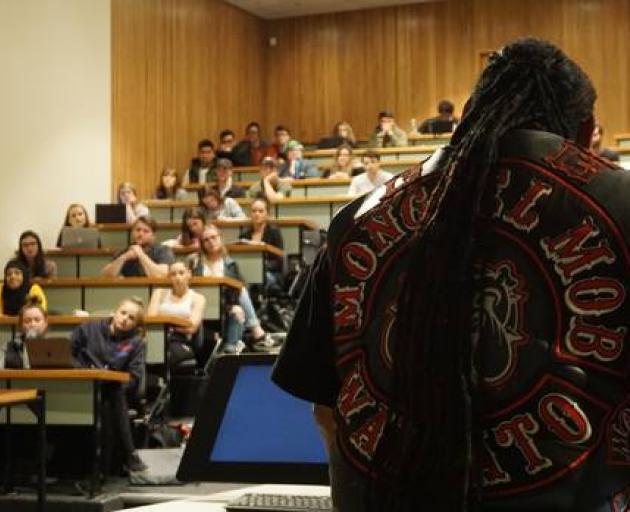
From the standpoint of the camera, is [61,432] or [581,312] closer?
[581,312]

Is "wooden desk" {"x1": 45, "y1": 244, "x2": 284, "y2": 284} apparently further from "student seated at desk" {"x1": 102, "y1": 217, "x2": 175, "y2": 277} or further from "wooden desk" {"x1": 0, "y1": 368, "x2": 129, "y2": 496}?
"wooden desk" {"x1": 0, "y1": 368, "x2": 129, "y2": 496}

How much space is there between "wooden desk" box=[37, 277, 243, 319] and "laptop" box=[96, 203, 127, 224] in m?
3.05

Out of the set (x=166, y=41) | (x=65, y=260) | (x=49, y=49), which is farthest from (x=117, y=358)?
(x=166, y=41)

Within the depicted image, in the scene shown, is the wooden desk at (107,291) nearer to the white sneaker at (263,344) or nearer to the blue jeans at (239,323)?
the blue jeans at (239,323)

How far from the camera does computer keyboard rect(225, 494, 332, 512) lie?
2.28 metres

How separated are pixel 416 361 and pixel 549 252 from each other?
0.74 feet

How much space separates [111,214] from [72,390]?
20.4 feet

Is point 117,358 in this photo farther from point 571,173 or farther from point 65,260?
point 571,173

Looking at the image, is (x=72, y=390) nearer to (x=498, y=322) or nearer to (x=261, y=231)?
(x=261, y=231)

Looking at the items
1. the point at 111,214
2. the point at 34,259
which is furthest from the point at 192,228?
the point at 111,214

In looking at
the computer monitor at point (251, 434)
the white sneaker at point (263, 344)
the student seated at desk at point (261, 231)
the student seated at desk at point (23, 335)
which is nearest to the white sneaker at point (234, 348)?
the white sneaker at point (263, 344)

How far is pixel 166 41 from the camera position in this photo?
1648cm

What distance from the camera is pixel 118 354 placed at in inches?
298

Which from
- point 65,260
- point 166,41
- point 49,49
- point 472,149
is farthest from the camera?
point 166,41
